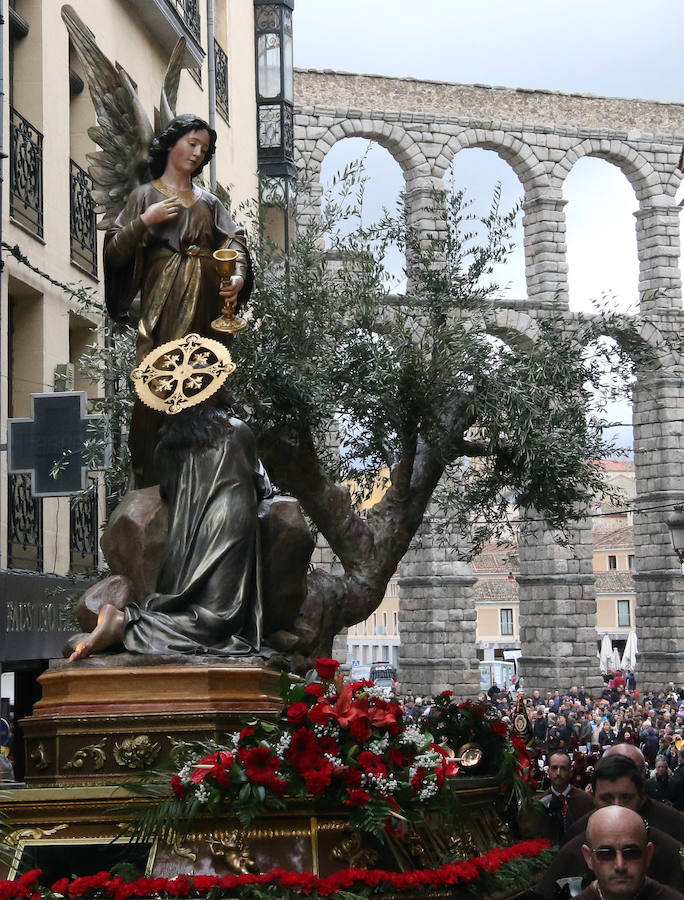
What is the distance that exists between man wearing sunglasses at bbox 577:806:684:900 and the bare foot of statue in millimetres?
2672

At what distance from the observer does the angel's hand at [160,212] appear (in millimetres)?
7090

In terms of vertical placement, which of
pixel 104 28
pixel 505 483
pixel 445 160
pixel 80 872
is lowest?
pixel 80 872

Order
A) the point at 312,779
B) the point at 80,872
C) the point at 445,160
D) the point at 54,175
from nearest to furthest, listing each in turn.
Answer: the point at 312,779 → the point at 80,872 → the point at 54,175 → the point at 445,160

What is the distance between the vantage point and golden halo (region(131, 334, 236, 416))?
684cm

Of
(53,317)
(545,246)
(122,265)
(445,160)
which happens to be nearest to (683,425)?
(545,246)

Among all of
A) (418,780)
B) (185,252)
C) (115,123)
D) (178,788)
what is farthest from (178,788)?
(115,123)

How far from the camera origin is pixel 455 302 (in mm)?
16719

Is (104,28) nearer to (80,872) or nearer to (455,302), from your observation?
(455,302)

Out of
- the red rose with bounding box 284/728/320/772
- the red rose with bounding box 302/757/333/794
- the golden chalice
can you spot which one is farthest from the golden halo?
the red rose with bounding box 302/757/333/794

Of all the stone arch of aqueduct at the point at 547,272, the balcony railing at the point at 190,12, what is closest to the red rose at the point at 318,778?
the balcony railing at the point at 190,12

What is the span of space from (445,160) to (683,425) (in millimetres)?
8493

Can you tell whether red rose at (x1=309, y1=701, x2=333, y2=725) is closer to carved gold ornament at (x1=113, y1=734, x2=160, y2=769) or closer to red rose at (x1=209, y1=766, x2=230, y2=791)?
red rose at (x1=209, y1=766, x2=230, y2=791)

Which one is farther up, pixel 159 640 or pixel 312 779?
pixel 159 640

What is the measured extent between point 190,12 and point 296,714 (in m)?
16.5
